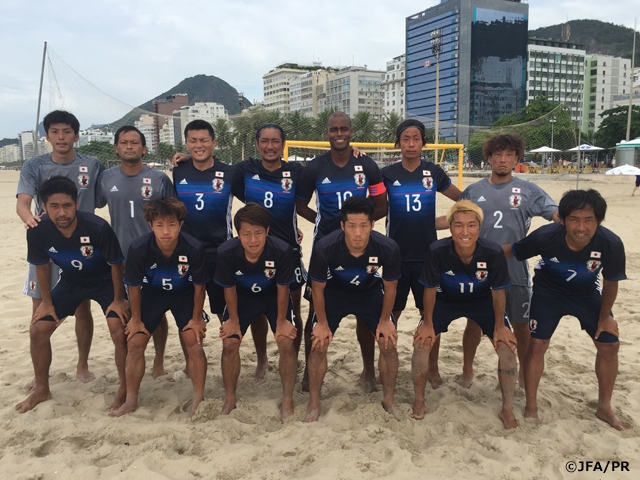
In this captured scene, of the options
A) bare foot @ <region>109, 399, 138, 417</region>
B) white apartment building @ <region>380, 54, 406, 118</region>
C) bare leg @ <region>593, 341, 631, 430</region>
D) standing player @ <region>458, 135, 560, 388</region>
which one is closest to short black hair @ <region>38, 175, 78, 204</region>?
bare foot @ <region>109, 399, 138, 417</region>

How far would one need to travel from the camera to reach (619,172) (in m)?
23.4

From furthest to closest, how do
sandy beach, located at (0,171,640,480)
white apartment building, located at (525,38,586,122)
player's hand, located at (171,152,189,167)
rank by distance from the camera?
white apartment building, located at (525,38,586,122) < player's hand, located at (171,152,189,167) < sandy beach, located at (0,171,640,480)

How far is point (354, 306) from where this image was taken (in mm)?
3715

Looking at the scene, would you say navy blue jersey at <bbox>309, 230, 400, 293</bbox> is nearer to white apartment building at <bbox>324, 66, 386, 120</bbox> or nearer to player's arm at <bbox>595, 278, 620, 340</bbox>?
player's arm at <bbox>595, 278, 620, 340</bbox>

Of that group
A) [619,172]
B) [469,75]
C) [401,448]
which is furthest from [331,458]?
[469,75]

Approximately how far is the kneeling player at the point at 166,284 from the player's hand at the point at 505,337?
224 cm

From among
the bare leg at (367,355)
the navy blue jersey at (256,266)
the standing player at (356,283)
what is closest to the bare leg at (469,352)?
the bare leg at (367,355)

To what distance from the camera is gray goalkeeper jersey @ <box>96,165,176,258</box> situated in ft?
13.2

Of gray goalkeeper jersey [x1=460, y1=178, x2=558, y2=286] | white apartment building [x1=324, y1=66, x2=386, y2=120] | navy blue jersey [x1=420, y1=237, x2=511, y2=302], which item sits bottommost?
navy blue jersey [x1=420, y1=237, x2=511, y2=302]

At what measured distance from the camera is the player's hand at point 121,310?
376cm

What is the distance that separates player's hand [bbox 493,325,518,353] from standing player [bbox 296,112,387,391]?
42.2 inches

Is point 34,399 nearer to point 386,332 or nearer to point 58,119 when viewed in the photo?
point 58,119

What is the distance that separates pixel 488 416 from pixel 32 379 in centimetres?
388

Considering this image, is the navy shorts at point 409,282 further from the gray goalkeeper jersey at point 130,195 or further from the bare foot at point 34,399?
the bare foot at point 34,399
